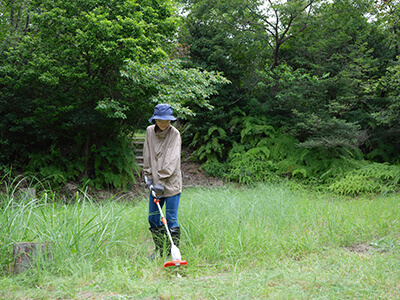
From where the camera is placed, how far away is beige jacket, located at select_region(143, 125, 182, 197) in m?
3.82

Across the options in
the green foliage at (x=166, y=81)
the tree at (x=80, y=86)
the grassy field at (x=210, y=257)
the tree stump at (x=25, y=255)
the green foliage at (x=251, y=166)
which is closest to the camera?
the grassy field at (x=210, y=257)

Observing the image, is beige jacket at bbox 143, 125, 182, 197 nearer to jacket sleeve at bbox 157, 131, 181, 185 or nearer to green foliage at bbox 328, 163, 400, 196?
jacket sleeve at bbox 157, 131, 181, 185

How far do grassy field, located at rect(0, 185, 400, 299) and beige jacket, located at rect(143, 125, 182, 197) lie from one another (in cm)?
72

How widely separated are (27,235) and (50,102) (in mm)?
5505

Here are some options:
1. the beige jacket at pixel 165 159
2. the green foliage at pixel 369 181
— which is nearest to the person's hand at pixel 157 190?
the beige jacket at pixel 165 159

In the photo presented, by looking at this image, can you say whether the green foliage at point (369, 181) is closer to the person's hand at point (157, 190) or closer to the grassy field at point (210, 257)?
the grassy field at point (210, 257)

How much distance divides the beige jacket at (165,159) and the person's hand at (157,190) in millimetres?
104

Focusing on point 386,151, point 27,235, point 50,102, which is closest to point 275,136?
point 386,151

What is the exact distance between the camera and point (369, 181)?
917cm

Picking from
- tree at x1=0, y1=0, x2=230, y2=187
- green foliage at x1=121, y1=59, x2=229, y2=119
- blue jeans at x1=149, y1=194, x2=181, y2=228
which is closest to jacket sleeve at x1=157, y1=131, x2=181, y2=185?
blue jeans at x1=149, y1=194, x2=181, y2=228

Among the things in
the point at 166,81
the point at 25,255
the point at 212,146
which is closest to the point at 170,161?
the point at 25,255

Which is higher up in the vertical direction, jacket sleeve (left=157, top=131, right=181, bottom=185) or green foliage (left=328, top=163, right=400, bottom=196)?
jacket sleeve (left=157, top=131, right=181, bottom=185)

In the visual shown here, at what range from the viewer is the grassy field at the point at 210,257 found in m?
2.98

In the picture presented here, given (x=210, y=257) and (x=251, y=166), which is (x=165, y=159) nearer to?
(x=210, y=257)
